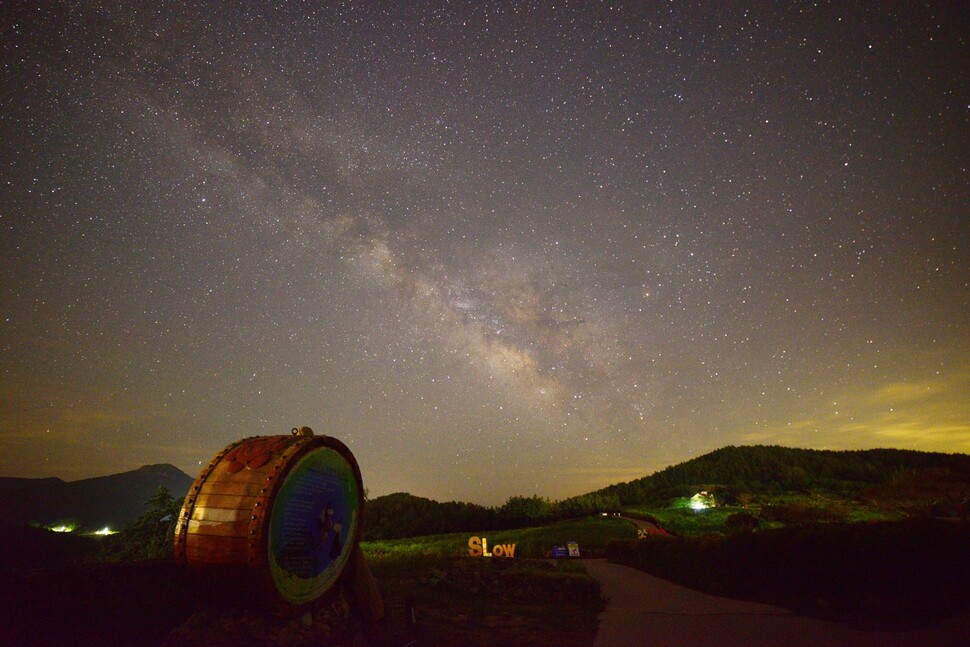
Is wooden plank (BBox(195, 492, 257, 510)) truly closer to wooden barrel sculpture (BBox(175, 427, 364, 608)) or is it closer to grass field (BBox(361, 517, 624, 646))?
wooden barrel sculpture (BBox(175, 427, 364, 608))

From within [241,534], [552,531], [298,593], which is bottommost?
[552,531]

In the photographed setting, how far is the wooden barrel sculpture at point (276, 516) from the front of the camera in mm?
5445

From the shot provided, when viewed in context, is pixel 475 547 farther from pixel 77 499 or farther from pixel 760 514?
pixel 77 499

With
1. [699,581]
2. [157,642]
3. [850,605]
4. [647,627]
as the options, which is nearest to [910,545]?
[850,605]

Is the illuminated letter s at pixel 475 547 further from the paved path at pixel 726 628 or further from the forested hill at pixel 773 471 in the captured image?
the forested hill at pixel 773 471

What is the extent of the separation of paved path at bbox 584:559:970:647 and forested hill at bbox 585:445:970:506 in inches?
2543

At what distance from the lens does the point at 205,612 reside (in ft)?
19.0

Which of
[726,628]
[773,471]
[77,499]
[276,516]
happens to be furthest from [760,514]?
[77,499]

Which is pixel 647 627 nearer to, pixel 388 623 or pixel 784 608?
pixel 784 608

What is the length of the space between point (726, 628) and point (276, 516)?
951 centimetres

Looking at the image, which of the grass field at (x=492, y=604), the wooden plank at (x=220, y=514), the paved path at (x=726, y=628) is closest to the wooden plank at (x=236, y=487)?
the wooden plank at (x=220, y=514)

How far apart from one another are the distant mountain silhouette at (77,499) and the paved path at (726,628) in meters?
42.3

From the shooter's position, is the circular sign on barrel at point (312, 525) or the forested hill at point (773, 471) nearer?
the circular sign on barrel at point (312, 525)

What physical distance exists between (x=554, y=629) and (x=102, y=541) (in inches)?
610
